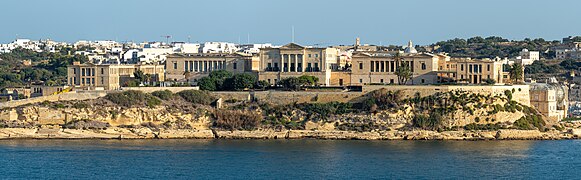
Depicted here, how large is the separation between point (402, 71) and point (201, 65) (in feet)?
33.0

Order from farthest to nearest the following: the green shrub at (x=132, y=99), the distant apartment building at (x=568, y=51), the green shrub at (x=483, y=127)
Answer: the distant apartment building at (x=568, y=51), the green shrub at (x=132, y=99), the green shrub at (x=483, y=127)

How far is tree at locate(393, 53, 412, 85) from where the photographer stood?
56219mm

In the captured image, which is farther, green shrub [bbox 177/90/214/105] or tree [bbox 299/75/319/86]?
tree [bbox 299/75/319/86]

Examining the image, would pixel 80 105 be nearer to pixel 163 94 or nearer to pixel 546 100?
pixel 163 94

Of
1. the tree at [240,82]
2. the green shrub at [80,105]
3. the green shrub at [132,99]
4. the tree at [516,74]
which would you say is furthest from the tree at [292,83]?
the tree at [516,74]

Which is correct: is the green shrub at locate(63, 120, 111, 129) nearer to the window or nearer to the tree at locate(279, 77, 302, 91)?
the tree at locate(279, 77, 302, 91)

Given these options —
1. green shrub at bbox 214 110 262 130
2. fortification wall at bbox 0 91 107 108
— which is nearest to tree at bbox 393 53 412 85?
green shrub at bbox 214 110 262 130

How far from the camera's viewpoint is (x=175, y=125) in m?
52.2

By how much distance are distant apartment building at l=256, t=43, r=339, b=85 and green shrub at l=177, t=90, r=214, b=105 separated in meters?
4.21

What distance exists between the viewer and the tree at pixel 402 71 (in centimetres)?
5622

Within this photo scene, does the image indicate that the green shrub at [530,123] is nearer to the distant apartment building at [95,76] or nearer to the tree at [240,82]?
the tree at [240,82]

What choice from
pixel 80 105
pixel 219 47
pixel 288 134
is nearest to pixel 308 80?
pixel 288 134

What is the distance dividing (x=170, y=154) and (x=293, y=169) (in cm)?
539

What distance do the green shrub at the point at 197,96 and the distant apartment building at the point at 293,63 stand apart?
421cm
